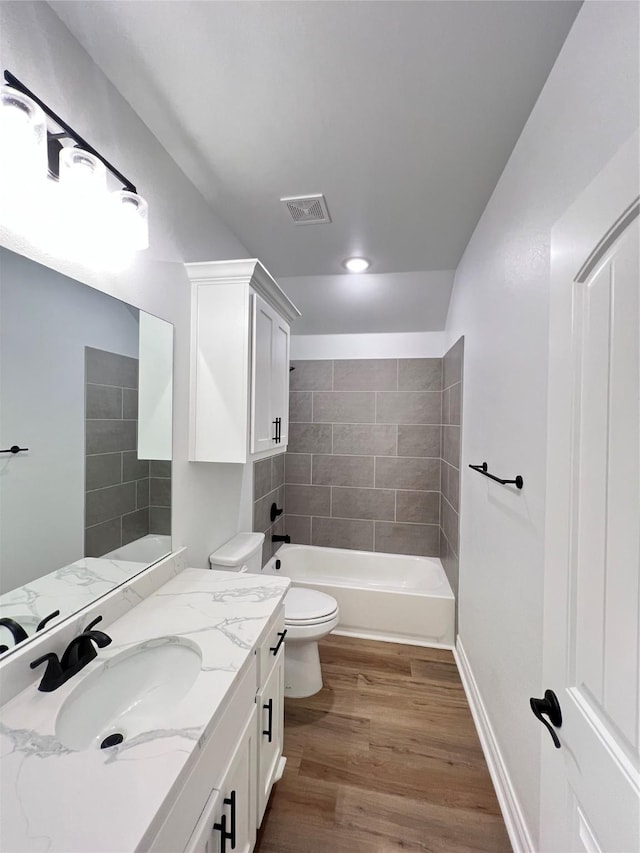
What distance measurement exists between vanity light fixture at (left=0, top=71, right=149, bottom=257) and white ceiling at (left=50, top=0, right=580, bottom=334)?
1.11 ft

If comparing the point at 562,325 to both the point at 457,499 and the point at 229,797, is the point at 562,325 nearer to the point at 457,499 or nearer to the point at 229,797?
the point at 229,797

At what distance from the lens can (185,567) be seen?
1562 millimetres

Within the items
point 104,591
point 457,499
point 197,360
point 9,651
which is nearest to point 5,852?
point 9,651

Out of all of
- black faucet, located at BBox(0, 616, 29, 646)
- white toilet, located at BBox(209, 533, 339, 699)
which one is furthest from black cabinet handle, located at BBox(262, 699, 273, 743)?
black faucet, located at BBox(0, 616, 29, 646)

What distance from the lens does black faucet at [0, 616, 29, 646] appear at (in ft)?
2.72

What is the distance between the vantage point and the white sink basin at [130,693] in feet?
2.78

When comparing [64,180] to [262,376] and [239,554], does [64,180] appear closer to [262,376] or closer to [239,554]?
[262,376]

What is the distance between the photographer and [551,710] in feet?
2.44

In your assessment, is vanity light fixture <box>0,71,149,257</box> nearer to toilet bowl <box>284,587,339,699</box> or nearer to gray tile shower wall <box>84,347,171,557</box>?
gray tile shower wall <box>84,347,171,557</box>

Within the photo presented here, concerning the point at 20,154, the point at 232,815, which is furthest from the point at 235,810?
the point at 20,154

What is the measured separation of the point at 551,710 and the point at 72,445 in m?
1.37

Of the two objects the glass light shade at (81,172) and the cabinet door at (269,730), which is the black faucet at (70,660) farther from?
the glass light shade at (81,172)

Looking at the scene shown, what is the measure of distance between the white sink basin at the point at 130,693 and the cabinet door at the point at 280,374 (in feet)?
3.87

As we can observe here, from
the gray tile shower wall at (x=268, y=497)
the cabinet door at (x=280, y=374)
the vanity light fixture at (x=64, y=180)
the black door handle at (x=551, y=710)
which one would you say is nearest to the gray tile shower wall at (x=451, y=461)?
the cabinet door at (x=280, y=374)
